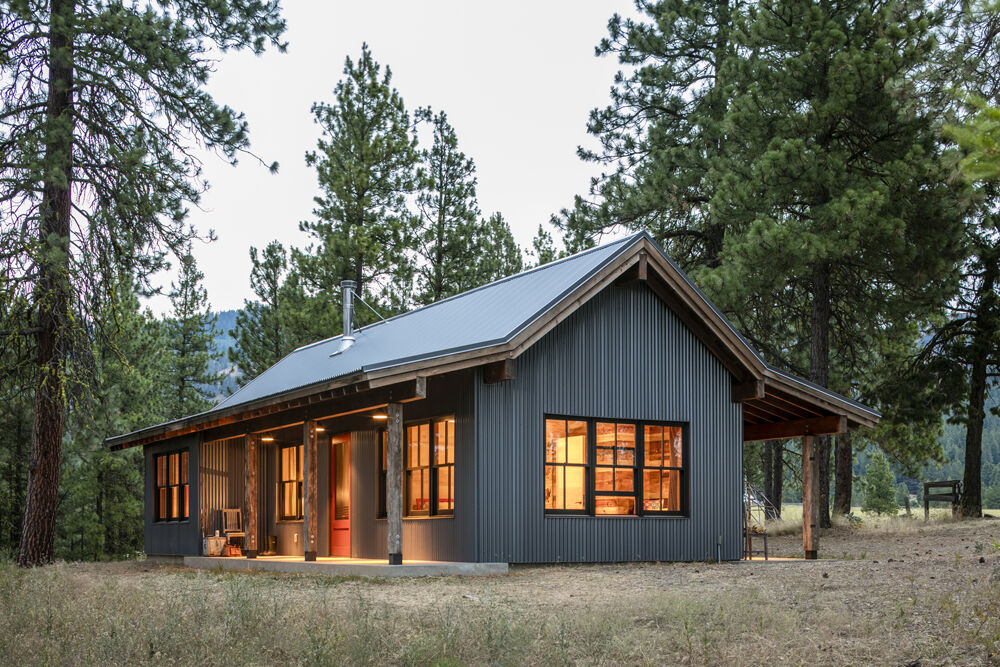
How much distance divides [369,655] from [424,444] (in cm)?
778

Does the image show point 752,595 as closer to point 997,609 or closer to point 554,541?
point 997,609

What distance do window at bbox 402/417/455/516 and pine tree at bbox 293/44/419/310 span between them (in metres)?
17.8

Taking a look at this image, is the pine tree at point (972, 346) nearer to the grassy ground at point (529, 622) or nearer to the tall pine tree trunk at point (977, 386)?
the tall pine tree trunk at point (977, 386)

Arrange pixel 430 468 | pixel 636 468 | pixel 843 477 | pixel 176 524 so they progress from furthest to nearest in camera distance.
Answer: pixel 843 477
pixel 176 524
pixel 636 468
pixel 430 468

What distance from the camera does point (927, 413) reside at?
82.2ft

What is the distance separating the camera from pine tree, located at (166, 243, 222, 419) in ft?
136

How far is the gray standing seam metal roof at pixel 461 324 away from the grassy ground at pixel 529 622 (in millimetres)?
3903

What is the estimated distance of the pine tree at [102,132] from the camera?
17.3 meters

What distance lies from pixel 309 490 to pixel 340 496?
7.86 feet

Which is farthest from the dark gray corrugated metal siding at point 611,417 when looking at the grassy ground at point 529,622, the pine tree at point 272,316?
the pine tree at point 272,316

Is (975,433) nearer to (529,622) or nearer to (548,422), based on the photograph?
(548,422)

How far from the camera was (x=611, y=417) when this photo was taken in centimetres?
1578

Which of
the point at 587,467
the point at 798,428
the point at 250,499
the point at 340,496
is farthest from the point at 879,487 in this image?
the point at 250,499

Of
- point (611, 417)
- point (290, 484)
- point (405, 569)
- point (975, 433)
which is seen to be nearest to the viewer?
point (405, 569)
